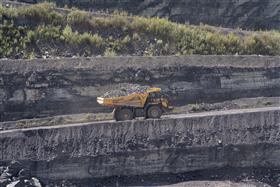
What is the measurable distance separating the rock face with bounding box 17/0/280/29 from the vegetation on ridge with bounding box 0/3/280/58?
643cm

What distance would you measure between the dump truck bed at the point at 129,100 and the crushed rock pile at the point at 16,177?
382 cm

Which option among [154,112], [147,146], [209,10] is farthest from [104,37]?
[209,10]

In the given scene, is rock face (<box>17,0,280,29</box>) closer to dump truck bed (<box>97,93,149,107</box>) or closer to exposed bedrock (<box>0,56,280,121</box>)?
exposed bedrock (<box>0,56,280,121</box>)

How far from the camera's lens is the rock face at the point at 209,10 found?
3634 cm

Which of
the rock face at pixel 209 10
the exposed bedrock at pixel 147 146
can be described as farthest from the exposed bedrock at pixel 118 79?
the rock face at pixel 209 10

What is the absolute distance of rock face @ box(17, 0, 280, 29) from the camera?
119ft

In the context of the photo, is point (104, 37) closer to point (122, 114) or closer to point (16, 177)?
point (122, 114)

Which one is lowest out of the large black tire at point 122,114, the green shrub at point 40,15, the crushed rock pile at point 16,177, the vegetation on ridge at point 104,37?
the crushed rock pile at point 16,177

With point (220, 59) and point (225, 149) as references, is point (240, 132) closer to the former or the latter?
point (225, 149)

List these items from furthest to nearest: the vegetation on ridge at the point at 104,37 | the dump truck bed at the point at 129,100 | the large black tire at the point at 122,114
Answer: the vegetation on ridge at the point at 104,37 → the large black tire at the point at 122,114 → the dump truck bed at the point at 129,100

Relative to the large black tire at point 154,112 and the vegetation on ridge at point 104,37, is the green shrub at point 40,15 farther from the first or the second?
the large black tire at point 154,112

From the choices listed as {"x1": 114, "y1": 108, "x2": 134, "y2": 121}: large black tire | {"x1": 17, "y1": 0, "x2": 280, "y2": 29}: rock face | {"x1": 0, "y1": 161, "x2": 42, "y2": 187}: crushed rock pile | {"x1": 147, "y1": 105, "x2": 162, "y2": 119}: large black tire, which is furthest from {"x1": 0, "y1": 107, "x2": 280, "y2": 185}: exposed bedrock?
{"x1": 17, "y1": 0, "x2": 280, "y2": 29}: rock face

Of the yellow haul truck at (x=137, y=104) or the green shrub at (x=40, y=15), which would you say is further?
the green shrub at (x=40, y=15)

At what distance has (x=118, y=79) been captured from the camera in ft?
76.9
